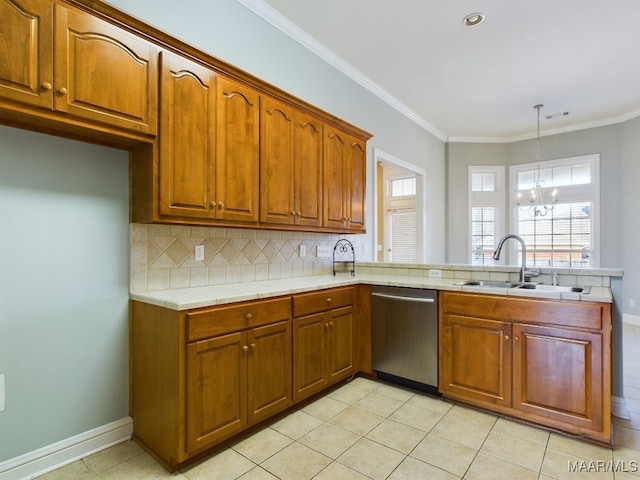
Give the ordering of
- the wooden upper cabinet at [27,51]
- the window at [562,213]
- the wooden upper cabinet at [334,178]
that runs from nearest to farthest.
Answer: the wooden upper cabinet at [27,51] < the wooden upper cabinet at [334,178] < the window at [562,213]

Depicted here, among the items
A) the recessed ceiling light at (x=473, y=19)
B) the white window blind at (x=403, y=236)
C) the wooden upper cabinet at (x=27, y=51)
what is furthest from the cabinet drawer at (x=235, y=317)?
the white window blind at (x=403, y=236)

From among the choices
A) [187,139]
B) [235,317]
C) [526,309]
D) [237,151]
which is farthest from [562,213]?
[187,139]

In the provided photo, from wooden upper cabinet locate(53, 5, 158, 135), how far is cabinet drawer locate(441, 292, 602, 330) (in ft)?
7.65

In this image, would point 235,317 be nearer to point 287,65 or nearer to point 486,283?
point 486,283

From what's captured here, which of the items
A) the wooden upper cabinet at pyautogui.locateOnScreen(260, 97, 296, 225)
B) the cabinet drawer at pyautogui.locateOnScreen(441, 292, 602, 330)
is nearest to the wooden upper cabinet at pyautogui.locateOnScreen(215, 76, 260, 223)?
the wooden upper cabinet at pyautogui.locateOnScreen(260, 97, 296, 225)

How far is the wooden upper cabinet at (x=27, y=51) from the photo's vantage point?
1.42m

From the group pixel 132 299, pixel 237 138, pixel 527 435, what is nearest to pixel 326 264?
pixel 237 138

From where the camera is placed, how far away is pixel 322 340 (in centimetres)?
265

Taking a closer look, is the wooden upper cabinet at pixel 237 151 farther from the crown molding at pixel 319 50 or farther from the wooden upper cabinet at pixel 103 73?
the crown molding at pixel 319 50

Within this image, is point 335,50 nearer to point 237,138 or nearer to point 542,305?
point 237,138

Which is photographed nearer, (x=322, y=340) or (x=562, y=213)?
(x=322, y=340)

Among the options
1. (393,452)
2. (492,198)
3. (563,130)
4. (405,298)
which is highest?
(563,130)

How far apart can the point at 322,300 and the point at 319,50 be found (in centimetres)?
253

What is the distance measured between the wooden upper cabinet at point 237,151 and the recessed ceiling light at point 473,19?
2075mm
